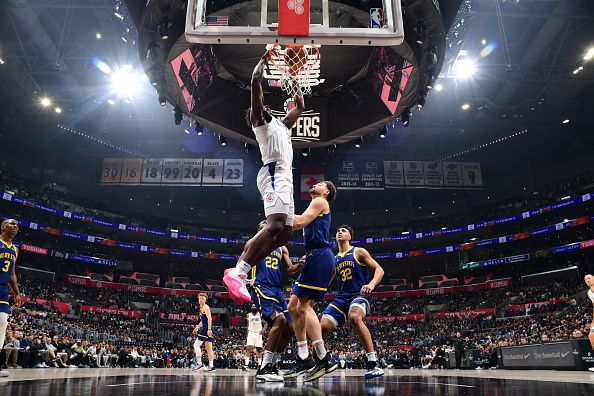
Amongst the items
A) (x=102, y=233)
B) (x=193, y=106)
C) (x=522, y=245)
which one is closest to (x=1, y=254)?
(x=193, y=106)

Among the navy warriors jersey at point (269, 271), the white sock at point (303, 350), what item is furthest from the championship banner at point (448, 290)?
the white sock at point (303, 350)

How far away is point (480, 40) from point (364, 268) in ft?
59.7

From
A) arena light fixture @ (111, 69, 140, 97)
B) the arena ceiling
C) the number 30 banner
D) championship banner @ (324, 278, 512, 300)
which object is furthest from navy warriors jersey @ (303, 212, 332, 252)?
championship banner @ (324, 278, 512, 300)

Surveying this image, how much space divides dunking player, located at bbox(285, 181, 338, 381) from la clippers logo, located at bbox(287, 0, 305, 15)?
224 centimetres

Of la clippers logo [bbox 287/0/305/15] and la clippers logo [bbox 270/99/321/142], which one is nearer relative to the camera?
la clippers logo [bbox 287/0/305/15]

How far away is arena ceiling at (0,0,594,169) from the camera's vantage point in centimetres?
1902

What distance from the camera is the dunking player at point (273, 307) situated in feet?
17.4

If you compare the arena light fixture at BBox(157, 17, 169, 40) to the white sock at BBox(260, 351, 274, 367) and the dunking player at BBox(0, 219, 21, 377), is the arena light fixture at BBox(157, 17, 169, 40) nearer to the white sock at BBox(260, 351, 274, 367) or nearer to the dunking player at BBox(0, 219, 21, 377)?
the dunking player at BBox(0, 219, 21, 377)

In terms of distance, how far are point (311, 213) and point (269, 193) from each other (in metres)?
0.89

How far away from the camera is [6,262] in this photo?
5.71 m

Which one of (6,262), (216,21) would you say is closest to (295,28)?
(216,21)

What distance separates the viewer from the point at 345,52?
29.0ft

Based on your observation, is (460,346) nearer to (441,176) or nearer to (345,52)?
(345,52)

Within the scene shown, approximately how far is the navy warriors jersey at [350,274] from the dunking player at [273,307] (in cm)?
79
